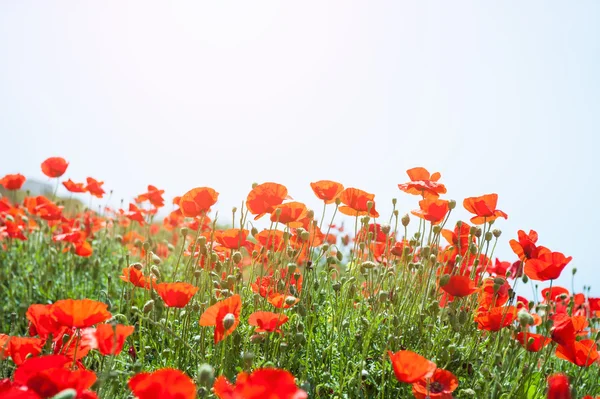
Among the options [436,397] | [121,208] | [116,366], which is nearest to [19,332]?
[121,208]

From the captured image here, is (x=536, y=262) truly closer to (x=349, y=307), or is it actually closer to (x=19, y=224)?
(x=349, y=307)

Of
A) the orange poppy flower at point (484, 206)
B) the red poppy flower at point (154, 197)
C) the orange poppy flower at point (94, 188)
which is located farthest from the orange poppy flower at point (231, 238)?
the orange poppy flower at point (94, 188)

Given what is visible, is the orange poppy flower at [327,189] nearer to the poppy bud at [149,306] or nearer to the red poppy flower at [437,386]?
the poppy bud at [149,306]

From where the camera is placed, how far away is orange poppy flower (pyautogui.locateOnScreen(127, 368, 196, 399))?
133 cm

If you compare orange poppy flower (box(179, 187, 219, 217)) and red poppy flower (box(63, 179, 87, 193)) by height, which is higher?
orange poppy flower (box(179, 187, 219, 217))

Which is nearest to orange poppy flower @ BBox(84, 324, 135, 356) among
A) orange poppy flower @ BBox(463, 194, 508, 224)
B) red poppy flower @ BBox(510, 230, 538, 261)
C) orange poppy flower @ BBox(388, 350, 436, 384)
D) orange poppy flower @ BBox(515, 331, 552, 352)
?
orange poppy flower @ BBox(388, 350, 436, 384)

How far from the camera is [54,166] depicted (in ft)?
14.8

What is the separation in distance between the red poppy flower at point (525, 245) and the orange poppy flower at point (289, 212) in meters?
1.01

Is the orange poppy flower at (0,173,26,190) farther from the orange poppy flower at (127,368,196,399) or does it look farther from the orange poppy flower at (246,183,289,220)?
the orange poppy flower at (127,368,196,399)

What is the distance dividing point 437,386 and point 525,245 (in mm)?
1033

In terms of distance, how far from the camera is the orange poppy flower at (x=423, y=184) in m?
2.51

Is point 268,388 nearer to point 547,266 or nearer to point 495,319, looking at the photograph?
point 495,319

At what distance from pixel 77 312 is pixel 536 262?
1.82 m

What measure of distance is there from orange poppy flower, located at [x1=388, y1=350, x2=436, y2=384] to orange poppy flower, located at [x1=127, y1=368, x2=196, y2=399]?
0.61 meters
